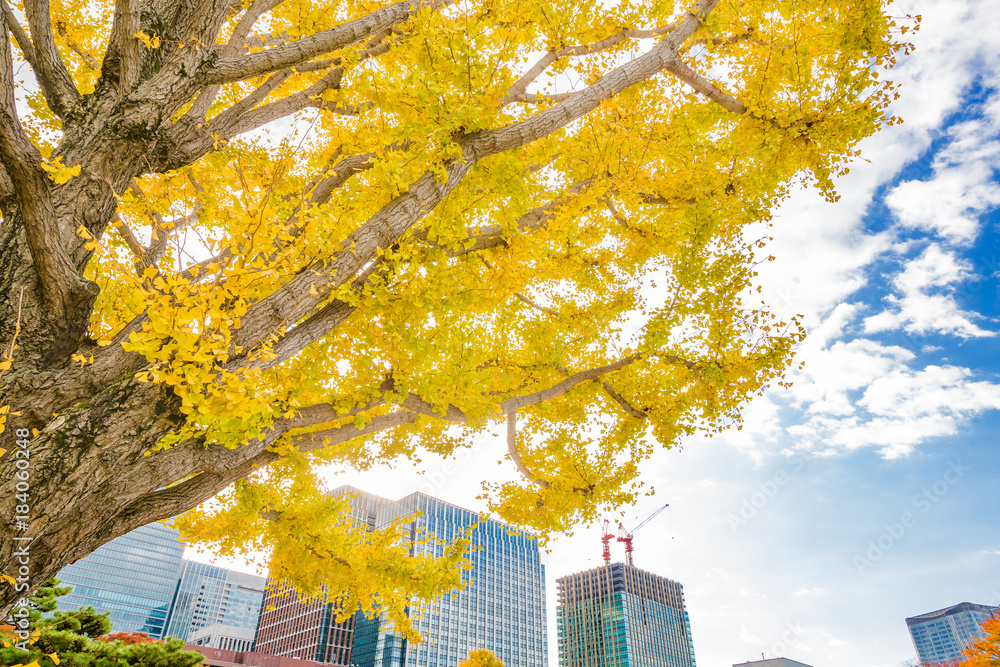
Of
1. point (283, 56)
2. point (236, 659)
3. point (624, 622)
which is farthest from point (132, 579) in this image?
point (283, 56)

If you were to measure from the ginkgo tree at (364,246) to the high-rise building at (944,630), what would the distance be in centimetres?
19718

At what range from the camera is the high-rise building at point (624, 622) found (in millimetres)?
105000

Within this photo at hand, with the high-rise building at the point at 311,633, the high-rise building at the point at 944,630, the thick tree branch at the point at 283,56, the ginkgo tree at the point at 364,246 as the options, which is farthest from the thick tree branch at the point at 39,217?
the high-rise building at the point at 944,630

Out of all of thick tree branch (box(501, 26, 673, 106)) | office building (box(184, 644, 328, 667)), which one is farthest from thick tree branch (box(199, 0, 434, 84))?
office building (box(184, 644, 328, 667))

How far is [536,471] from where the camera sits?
23.9 ft

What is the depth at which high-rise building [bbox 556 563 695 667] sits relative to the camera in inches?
4134

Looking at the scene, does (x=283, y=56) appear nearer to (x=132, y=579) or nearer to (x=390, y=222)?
(x=390, y=222)

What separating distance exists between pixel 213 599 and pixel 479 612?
76.3 m

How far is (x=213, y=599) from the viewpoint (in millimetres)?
121375

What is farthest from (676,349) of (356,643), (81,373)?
(356,643)

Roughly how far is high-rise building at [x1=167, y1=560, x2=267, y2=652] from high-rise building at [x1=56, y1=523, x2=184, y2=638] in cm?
734

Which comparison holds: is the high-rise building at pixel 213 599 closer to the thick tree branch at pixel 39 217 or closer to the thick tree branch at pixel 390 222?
the thick tree branch at pixel 39 217

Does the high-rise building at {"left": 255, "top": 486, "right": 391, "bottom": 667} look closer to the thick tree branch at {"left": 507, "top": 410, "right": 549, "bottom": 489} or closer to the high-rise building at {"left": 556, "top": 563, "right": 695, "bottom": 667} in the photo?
the high-rise building at {"left": 556, "top": 563, "right": 695, "bottom": 667}

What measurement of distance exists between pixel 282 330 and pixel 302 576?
4590mm
